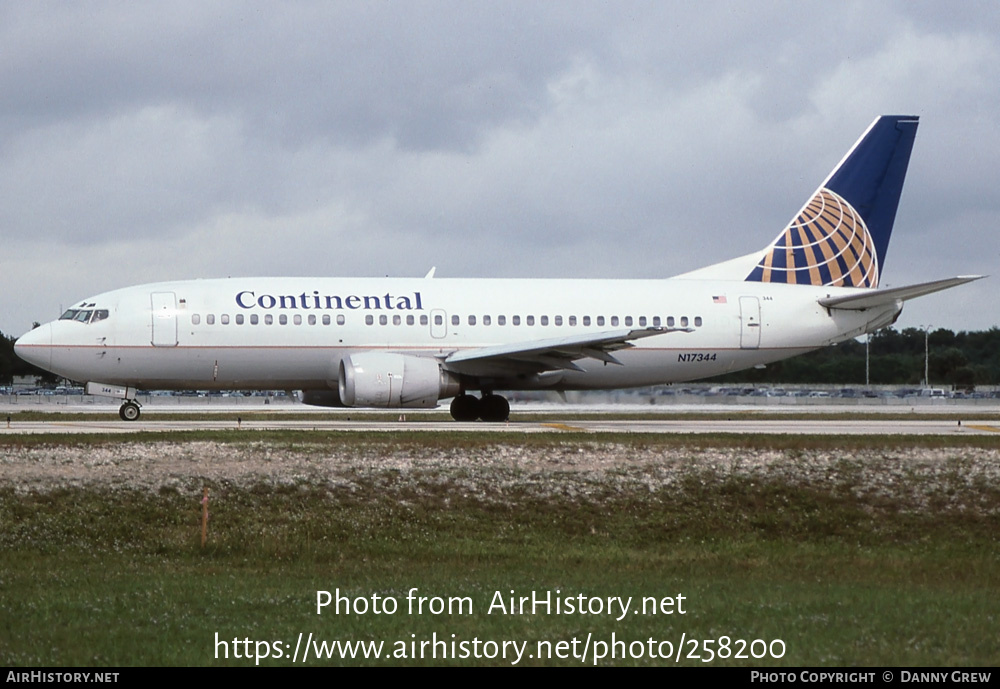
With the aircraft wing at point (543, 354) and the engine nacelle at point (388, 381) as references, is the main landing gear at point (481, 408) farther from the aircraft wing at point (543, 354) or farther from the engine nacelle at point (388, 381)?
the engine nacelle at point (388, 381)

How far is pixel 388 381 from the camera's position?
3247 centimetres

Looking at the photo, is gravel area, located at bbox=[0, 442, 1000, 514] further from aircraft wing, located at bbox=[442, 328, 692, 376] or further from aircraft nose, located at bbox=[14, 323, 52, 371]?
aircraft nose, located at bbox=[14, 323, 52, 371]

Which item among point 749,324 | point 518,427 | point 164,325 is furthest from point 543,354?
point 164,325

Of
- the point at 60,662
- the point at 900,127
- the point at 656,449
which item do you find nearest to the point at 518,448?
the point at 656,449

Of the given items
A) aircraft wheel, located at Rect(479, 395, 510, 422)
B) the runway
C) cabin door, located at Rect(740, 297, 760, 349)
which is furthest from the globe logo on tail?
aircraft wheel, located at Rect(479, 395, 510, 422)

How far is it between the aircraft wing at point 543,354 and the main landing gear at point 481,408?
1.55 meters

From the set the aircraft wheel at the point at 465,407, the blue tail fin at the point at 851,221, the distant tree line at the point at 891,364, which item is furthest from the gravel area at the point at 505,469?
the distant tree line at the point at 891,364

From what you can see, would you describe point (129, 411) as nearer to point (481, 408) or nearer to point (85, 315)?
point (85, 315)

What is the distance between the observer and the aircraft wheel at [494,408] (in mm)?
36250

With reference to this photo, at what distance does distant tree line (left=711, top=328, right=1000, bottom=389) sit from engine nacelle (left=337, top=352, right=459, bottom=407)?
77.7m

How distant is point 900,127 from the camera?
4050 cm

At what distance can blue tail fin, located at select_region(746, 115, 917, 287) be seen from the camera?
39.6 metres

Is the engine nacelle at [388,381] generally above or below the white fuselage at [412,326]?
below
